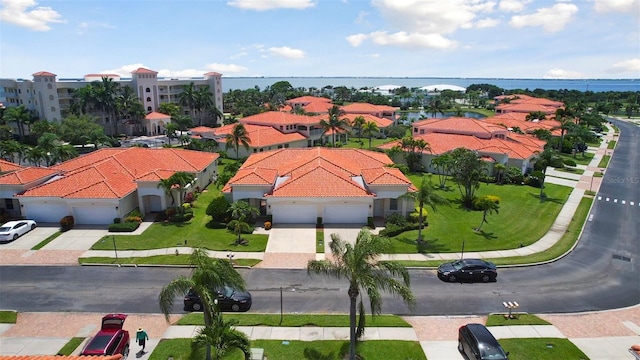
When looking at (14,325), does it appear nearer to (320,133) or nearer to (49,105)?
(320,133)

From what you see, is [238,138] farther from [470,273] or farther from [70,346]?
[70,346]

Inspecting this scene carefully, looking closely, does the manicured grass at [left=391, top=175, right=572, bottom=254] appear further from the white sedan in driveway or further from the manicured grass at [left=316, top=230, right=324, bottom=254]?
the white sedan in driveway

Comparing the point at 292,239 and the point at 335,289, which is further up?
the point at 292,239

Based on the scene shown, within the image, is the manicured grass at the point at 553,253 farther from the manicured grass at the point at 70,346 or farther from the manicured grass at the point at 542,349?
the manicured grass at the point at 70,346

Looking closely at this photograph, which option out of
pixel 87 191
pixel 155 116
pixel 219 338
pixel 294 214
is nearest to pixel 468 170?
pixel 294 214

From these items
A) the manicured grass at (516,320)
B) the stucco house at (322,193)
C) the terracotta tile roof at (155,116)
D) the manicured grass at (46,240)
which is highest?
the terracotta tile roof at (155,116)

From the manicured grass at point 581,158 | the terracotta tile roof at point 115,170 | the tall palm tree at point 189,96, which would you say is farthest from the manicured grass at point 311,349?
the tall palm tree at point 189,96
